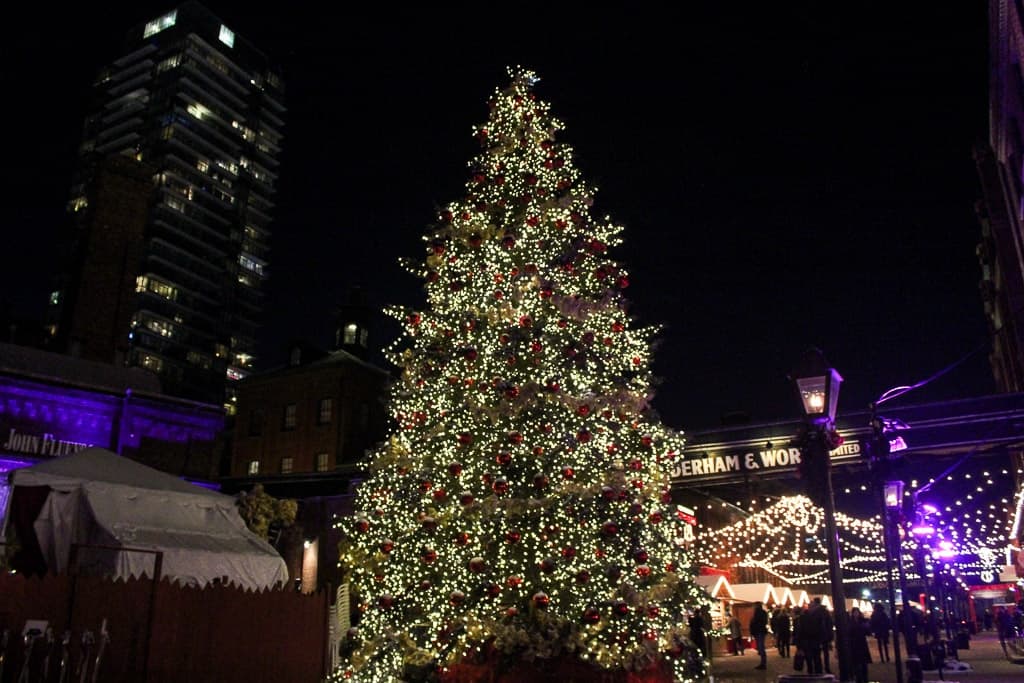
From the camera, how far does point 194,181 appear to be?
103875mm

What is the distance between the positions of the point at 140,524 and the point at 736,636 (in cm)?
2159

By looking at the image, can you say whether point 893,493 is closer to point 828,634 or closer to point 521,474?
point 828,634

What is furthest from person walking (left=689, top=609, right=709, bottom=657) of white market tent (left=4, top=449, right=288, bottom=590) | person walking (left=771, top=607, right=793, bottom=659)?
person walking (left=771, top=607, right=793, bottom=659)

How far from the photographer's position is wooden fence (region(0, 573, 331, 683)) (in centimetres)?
834

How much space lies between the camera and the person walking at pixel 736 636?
2638 centimetres

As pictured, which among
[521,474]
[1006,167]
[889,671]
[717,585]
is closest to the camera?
[521,474]

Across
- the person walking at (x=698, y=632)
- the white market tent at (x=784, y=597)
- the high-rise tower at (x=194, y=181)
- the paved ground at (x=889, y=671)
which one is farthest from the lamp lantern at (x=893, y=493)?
the high-rise tower at (x=194, y=181)

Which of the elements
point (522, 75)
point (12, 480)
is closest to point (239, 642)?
point (12, 480)

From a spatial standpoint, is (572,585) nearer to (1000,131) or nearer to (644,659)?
(644,659)

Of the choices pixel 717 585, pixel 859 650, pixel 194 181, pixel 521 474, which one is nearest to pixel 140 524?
pixel 521 474

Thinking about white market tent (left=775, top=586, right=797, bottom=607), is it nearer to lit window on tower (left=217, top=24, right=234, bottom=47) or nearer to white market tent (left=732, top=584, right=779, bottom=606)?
white market tent (left=732, top=584, right=779, bottom=606)

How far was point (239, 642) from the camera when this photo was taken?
412 inches

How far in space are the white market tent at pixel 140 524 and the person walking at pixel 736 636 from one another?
59.8ft

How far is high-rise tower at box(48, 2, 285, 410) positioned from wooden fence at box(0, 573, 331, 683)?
79869mm
